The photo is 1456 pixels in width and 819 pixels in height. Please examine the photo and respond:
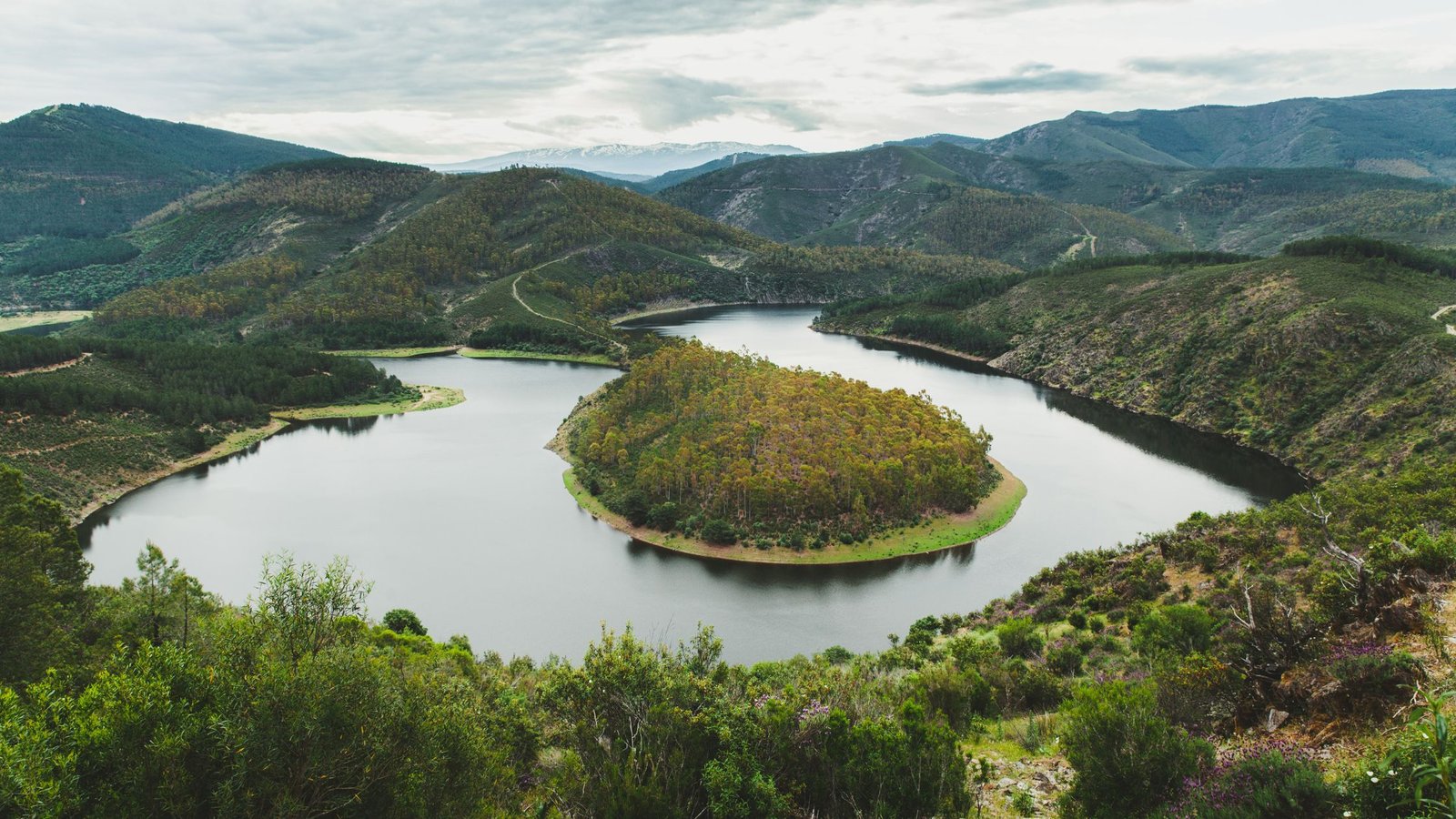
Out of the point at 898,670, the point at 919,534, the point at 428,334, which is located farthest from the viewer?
the point at 428,334

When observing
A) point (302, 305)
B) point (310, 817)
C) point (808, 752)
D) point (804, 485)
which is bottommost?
point (804, 485)

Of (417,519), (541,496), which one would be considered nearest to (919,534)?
(541,496)

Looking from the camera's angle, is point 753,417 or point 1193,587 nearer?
point 1193,587

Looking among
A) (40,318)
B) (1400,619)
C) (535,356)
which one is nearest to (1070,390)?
(535,356)

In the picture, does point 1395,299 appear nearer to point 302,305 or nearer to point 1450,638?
point 1450,638

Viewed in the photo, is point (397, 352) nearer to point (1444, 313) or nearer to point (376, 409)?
point (376, 409)

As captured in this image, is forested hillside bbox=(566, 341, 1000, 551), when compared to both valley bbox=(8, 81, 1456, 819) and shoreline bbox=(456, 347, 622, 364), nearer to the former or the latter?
valley bbox=(8, 81, 1456, 819)
